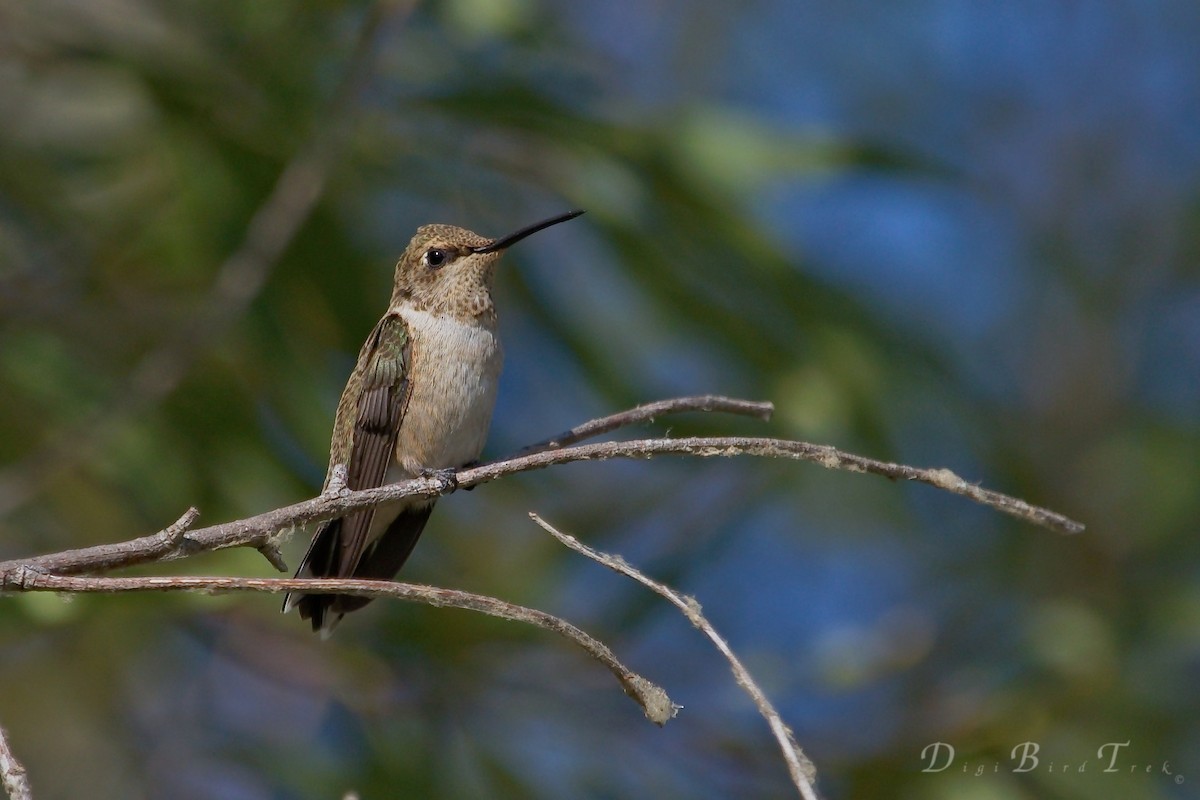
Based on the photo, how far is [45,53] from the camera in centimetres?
362

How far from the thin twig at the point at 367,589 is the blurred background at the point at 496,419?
4.64 ft

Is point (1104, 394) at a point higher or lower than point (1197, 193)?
lower

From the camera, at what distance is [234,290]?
10.4 ft

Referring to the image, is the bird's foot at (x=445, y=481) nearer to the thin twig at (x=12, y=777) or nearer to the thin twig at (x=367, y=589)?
the thin twig at (x=367, y=589)

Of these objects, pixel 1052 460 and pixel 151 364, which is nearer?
pixel 151 364

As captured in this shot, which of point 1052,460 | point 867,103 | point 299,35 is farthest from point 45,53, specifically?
point 1052,460

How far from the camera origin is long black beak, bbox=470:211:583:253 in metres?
3.19

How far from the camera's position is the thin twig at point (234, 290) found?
3.08 metres

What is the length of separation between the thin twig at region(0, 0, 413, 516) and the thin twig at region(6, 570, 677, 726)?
5.00ft

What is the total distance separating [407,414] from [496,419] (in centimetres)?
160

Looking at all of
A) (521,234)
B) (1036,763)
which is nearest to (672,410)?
(521,234)

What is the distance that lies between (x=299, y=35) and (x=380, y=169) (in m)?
0.44

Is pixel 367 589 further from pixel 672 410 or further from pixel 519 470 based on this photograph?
pixel 672 410

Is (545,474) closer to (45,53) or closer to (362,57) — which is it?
(362,57)
